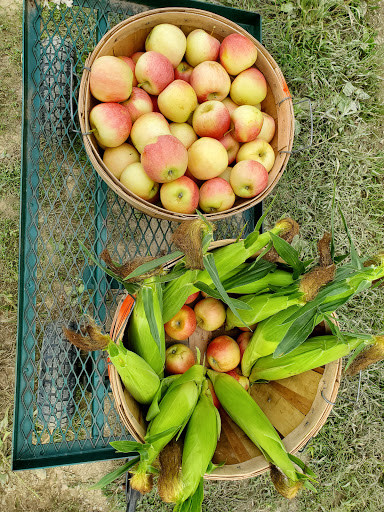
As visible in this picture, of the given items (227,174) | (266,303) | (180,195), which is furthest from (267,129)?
(266,303)

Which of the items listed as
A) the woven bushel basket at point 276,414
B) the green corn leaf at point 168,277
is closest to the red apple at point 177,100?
the woven bushel basket at point 276,414

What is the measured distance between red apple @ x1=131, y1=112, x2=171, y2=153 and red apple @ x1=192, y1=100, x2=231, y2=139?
123 millimetres

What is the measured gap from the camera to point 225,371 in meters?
1.58

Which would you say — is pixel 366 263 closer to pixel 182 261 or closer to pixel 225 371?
pixel 182 261

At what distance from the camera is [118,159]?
1459mm

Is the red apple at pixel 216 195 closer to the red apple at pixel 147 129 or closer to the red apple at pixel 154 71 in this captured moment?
the red apple at pixel 147 129

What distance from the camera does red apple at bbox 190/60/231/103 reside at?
1508 mm

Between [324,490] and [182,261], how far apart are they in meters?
1.85

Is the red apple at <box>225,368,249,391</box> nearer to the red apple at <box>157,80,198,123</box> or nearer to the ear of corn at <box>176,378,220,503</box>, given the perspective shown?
the ear of corn at <box>176,378,220,503</box>

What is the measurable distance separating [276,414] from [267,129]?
3.51 ft

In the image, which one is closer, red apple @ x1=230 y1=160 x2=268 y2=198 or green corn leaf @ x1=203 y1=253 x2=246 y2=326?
green corn leaf @ x1=203 y1=253 x2=246 y2=326

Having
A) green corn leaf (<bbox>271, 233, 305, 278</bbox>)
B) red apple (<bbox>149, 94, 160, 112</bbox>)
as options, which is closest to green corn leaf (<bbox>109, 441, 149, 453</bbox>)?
green corn leaf (<bbox>271, 233, 305, 278</bbox>)

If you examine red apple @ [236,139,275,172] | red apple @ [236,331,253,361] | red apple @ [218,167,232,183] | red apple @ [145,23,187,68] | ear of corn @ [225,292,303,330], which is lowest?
red apple @ [236,331,253,361]

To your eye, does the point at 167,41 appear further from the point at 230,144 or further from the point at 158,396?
the point at 158,396
